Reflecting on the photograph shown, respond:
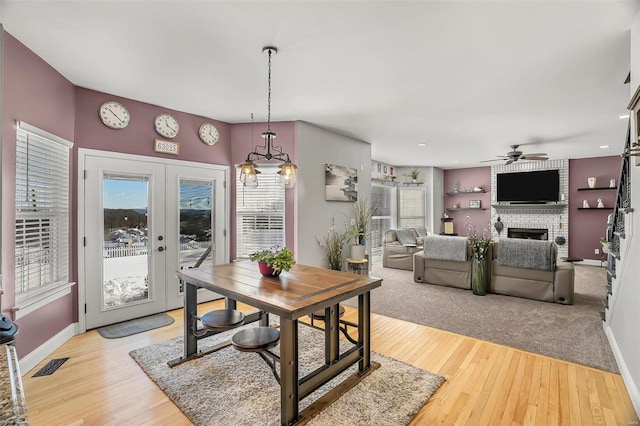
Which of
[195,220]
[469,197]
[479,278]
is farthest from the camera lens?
[469,197]

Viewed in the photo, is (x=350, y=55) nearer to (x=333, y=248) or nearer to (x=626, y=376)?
(x=333, y=248)

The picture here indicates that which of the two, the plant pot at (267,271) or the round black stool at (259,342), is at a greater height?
the plant pot at (267,271)

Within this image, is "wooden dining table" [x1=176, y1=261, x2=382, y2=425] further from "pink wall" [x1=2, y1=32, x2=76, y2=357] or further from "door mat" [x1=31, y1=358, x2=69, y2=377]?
"pink wall" [x1=2, y1=32, x2=76, y2=357]

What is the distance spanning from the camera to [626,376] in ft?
7.70

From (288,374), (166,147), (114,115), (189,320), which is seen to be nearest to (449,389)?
(288,374)

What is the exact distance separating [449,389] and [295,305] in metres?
1.41

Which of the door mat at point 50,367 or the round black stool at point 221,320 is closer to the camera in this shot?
the round black stool at point 221,320

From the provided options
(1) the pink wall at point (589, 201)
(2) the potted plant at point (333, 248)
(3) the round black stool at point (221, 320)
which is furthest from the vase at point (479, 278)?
(1) the pink wall at point (589, 201)

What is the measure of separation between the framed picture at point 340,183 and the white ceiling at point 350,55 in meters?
0.89

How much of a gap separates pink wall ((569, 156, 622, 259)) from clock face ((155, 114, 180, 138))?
903cm

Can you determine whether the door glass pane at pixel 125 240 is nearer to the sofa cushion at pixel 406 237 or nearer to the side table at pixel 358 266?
the side table at pixel 358 266

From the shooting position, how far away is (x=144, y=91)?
3459mm

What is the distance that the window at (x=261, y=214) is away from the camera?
464 cm

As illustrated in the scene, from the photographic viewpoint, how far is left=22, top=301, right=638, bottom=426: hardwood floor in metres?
2.02
